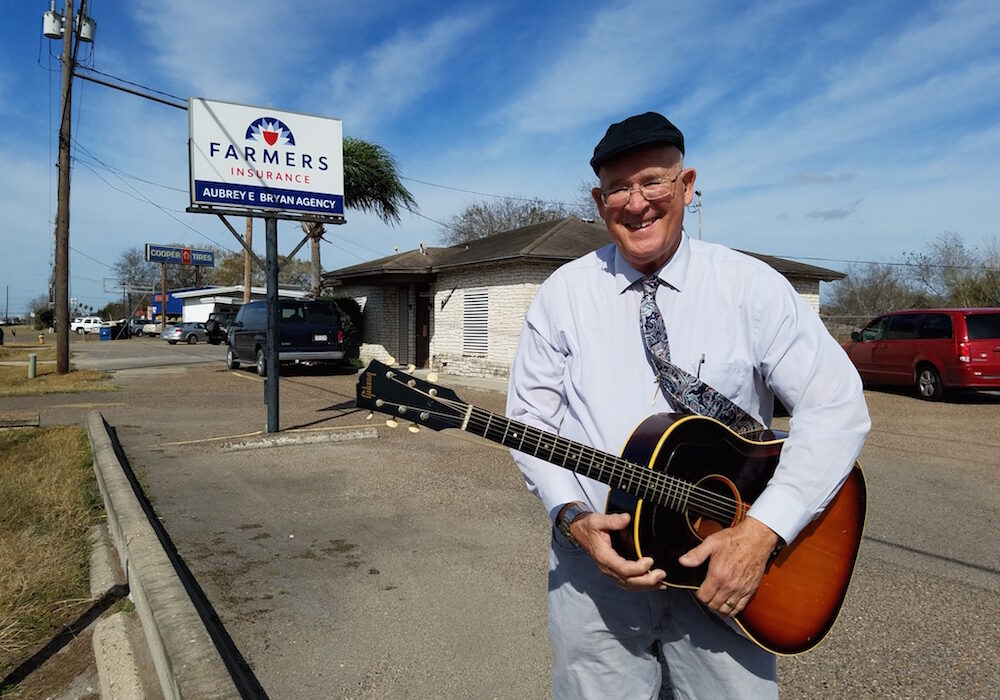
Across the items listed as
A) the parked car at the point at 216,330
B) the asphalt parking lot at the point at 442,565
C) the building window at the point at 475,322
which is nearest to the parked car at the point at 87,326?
the parked car at the point at 216,330

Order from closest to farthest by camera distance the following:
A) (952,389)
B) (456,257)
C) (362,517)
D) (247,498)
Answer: (362,517), (247,498), (952,389), (456,257)

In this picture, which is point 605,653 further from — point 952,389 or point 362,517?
point 952,389

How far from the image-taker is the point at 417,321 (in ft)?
68.1

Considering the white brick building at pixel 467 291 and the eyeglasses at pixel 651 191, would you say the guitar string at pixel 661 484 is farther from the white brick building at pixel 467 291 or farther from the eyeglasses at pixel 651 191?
the white brick building at pixel 467 291

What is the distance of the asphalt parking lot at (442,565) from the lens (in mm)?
3021

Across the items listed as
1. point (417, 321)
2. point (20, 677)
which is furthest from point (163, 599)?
point (417, 321)

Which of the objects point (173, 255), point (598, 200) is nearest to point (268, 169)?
point (598, 200)

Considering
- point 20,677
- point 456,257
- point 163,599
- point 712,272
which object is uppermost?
point 456,257

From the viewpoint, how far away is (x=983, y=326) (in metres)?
11.7

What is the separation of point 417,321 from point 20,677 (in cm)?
1785

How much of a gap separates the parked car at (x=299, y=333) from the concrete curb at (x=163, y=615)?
12.3m

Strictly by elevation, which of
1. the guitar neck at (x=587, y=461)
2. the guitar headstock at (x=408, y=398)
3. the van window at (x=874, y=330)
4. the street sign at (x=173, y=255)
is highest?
the street sign at (x=173, y=255)

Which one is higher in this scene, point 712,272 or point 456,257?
point 456,257

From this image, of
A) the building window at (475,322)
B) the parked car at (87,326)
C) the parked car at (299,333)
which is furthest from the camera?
the parked car at (87,326)
